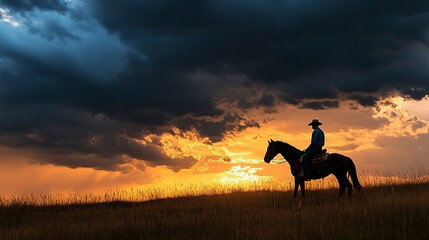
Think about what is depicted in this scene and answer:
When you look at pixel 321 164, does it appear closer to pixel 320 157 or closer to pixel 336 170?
pixel 320 157

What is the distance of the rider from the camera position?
60.8ft

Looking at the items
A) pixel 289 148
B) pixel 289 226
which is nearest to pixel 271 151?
pixel 289 148

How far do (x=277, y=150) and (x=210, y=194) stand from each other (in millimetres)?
6422

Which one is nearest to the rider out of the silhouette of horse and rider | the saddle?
the silhouette of horse and rider

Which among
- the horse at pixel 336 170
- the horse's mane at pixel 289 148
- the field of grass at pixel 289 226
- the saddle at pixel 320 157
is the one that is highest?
the horse's mane at pixel 289 148

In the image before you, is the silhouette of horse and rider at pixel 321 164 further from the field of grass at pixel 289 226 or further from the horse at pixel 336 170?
the field of grass at pixel 289 226

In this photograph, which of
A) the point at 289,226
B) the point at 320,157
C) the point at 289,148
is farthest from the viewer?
the point at 289,148

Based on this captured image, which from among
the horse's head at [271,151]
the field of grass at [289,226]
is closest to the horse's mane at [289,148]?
the horse's head at [271,151]

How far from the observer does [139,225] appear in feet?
40.8

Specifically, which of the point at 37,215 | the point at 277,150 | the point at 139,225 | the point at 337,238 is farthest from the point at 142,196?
the point at 337,238

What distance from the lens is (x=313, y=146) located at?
1888cm

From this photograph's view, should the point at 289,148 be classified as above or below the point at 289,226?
above

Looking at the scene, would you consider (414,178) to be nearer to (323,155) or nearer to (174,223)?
(323,155)

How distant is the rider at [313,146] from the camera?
18.5 meters
